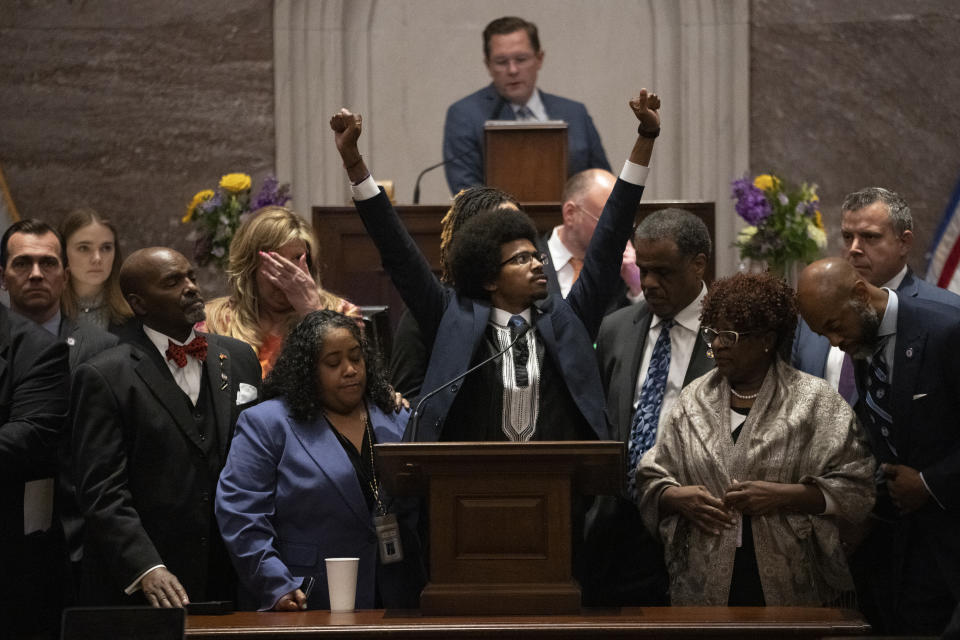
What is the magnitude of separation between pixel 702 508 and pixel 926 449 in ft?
2.00

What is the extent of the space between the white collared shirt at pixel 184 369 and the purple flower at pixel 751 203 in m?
2.67

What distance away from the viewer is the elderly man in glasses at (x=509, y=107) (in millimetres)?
6883

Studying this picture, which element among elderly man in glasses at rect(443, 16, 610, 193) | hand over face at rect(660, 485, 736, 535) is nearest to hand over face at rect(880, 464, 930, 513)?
hand over face at rect(660, 485, 736, 535)

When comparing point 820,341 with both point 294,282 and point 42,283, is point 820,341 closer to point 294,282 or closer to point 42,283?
point 294,282

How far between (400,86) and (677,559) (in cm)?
499

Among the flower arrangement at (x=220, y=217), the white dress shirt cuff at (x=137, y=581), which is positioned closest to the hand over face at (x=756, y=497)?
the white dress shirt cuff at (x=137, y=581)

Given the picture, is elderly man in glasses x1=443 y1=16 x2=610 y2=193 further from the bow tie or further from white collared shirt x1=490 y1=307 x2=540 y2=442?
white collared shirt x1=490 y1=307 x2=540 y2=442

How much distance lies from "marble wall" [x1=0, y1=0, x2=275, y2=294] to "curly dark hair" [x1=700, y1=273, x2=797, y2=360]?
460cm

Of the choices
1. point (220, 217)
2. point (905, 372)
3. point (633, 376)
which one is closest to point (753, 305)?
point (905, 372)

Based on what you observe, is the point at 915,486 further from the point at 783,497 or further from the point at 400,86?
the point at 400,86

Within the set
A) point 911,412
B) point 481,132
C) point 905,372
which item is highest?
point 481,132

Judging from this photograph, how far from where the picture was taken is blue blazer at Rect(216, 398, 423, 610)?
12.7ft

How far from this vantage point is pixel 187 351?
4.21 m

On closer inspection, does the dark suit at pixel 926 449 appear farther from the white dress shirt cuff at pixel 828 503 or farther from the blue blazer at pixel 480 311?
the blue blazer at pixel 480 311
